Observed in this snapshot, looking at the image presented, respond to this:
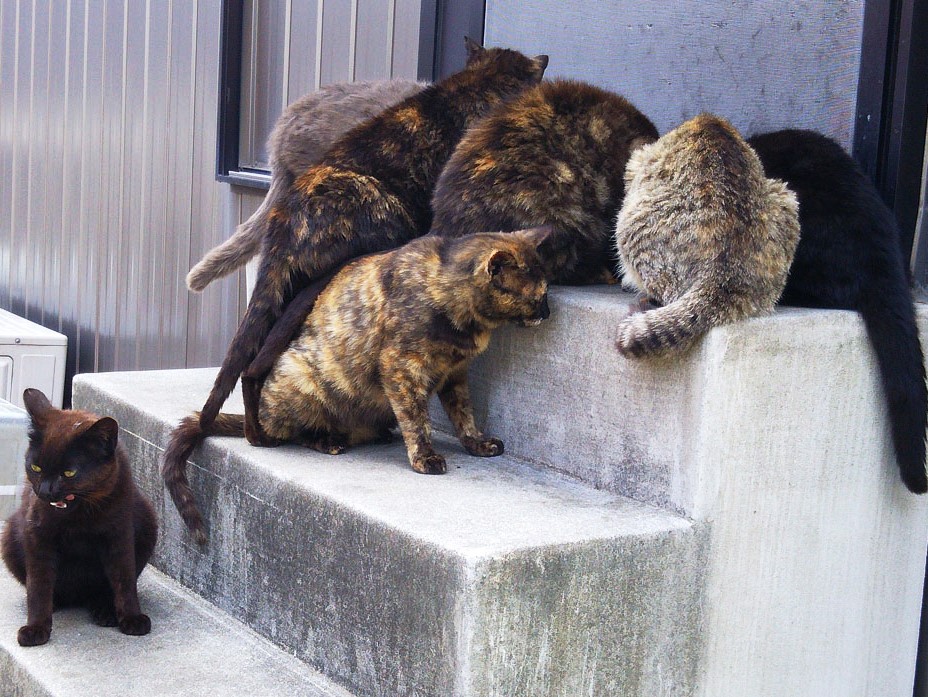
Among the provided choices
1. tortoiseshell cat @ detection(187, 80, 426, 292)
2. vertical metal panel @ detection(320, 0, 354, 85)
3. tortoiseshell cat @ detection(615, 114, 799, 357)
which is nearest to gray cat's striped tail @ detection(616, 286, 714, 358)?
tortoiseshell cat @ detection(615, 114, 799, 357)

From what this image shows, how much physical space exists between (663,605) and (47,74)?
7.03m

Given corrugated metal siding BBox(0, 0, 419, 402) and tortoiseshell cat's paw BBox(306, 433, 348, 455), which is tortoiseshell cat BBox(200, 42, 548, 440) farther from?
corrugated metal siding BBox(0, 0, 419, 402)

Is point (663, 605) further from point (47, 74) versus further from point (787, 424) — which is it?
point (47, 74)

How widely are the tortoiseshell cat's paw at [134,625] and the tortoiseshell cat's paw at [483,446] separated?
108 centimetres

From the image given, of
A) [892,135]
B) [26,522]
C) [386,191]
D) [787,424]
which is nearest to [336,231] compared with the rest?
[386,191]

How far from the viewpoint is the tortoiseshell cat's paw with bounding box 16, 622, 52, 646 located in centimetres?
314

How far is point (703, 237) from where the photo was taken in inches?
116

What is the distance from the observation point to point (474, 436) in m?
3.43

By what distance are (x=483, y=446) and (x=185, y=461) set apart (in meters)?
0.96

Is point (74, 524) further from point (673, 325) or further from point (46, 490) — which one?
point (673, 325)

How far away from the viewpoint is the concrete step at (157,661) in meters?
2.93

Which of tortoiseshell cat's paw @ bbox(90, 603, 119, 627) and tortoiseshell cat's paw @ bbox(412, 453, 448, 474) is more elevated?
tortoiseshell cat's paw @ bbox(412, 453, 448, 474)

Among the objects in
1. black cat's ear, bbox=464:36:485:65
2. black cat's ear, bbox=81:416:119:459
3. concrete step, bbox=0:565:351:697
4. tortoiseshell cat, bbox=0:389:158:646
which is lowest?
concrete step, bbox=0:565:351:697

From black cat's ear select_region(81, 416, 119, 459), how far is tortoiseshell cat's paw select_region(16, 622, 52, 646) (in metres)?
0.52
